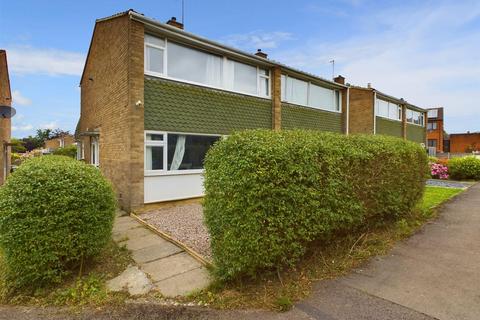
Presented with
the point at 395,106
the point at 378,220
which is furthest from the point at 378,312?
the point at 395,106

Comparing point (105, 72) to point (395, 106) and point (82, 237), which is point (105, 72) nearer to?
point (82, 237)

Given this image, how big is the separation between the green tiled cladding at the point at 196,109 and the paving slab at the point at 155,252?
13.4ft

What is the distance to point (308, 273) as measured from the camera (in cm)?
383

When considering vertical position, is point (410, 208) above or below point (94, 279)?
above

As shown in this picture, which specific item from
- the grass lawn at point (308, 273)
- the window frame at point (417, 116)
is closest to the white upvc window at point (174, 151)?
the grass lawn at point (308, 273)

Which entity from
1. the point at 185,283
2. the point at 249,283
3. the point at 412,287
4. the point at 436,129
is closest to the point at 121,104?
the point at 185,283

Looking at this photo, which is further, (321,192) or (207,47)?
(207,47)

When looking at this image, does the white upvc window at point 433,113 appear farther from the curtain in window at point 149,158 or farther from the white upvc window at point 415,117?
the curtain in window at point 149,158

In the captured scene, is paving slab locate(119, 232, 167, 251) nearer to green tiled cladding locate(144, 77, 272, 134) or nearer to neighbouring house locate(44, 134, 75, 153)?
green tiled cladding locate(144, 77, 272, 134)

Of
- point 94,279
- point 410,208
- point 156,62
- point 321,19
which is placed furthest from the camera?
point 321,19

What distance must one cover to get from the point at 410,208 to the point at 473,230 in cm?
122

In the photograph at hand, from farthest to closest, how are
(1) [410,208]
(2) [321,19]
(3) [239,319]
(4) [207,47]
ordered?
1. (2) [321,19]
2. (4) [207,47]
3. (1) [410,208]
4. (3) [239,319]

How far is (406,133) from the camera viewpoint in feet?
74.6

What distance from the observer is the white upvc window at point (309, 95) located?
1252 cm
